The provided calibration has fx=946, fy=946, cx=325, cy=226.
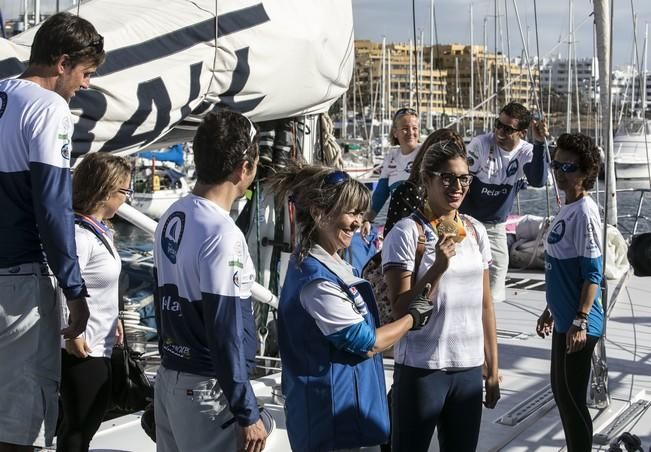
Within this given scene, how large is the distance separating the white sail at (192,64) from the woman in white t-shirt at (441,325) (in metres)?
1.29

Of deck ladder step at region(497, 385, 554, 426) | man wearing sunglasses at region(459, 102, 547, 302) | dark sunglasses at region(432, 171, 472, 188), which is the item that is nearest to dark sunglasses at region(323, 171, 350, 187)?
dark sunglasses at region(432, 171, 472, 188)

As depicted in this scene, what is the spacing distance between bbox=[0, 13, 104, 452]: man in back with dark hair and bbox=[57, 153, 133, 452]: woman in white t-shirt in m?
0.37

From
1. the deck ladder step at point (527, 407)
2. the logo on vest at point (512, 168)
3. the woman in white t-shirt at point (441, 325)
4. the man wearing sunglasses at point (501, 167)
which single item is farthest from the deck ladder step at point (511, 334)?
the woman in white t-shirt at point (441, 325)

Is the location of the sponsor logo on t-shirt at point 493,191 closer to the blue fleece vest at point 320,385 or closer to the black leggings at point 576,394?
the black leggings at point 576,394

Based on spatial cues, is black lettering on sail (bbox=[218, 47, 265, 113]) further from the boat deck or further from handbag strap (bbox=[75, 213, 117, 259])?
the boat deck

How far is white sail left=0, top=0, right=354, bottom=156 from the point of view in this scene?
381 centimetres

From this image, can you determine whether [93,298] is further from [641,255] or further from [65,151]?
[641,255]

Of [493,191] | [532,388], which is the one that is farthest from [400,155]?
[532,388]

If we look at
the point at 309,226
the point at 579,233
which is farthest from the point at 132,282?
the point at 309,226

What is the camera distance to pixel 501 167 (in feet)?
18.6

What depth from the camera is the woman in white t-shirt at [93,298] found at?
341cm

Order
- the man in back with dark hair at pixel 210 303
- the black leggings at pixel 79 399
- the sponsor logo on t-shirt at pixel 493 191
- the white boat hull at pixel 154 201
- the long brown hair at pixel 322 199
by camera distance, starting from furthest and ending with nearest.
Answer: the white boat hull at pixel 154 201
the sponsor logo on t-shirt at pixel 493 191
the black leggings at pixel 79 399
the long brown hair at pixel 322 199
the man in back with dark hair at pixel 210 303

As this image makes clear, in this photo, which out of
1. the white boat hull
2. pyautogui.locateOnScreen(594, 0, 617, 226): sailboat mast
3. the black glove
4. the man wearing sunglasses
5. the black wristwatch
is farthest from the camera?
the white boat hull

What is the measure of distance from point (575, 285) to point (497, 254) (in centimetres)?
196
